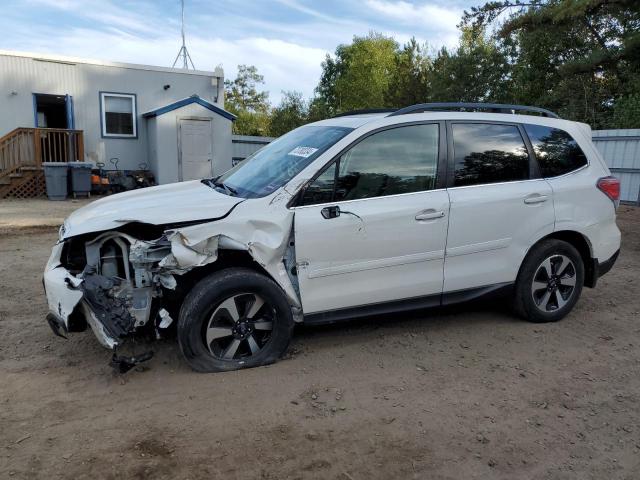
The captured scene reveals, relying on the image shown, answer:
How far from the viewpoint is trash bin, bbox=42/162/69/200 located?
1402 centimetres

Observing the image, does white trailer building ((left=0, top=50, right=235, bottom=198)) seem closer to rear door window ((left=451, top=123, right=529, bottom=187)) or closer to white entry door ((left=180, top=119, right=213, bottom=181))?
white entry door ((left=180, top=119, right=213, bottom=181))

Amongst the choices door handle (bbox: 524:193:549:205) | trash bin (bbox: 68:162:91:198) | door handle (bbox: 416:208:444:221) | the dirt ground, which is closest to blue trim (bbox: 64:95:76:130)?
trash bin (bbox: 68:162:91:198)

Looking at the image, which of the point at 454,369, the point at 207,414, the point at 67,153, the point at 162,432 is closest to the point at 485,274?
the point at 454,369

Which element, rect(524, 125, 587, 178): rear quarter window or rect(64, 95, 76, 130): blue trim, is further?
rect(64, 95, 76, 130): blue trim

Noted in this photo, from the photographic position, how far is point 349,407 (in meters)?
3.34

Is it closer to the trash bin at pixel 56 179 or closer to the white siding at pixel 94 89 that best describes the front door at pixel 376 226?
the trash bin at pixel 56 179

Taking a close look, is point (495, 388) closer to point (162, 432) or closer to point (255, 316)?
point (255, 316)

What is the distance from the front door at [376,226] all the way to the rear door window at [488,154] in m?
0.22

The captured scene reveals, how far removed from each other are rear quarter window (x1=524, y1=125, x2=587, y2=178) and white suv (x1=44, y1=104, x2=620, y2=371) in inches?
0.5

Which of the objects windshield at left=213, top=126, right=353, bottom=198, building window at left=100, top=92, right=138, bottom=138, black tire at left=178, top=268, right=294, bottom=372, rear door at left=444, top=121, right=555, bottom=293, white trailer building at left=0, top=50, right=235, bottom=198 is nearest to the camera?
black tire at left=178, top=268, right=294, bottom=372

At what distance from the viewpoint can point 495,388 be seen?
3600 mm

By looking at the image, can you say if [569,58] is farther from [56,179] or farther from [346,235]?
[346,235]

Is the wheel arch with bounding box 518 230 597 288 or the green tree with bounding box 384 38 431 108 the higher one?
the green tree with bounding box 384 38 431 108

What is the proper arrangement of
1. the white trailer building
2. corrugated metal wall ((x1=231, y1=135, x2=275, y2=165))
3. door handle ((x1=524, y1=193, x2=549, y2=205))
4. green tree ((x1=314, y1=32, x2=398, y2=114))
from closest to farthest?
door handle ((x1=524, y1=193, x2=549, y2=205))
the white trailer building
corrugated metal wall ((x1=231, y1=135, x2=275, y2=165))
green tree ((x1=314, y1=32, x2=398, y2=114))
